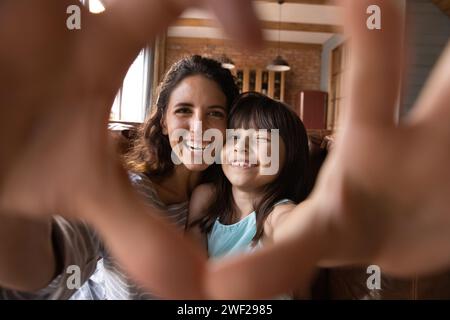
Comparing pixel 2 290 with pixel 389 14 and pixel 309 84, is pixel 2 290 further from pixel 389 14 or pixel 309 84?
pixel 309 84

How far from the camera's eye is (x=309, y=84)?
172 inches

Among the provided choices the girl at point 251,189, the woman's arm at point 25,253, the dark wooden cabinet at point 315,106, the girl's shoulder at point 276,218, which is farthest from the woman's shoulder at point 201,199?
the dark wooden cabinet at point 315,106

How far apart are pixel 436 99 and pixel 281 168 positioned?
1.24ft

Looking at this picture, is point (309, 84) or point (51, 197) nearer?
point (51, 197)

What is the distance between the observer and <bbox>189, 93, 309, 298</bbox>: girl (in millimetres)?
339

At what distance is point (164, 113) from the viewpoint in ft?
1.80

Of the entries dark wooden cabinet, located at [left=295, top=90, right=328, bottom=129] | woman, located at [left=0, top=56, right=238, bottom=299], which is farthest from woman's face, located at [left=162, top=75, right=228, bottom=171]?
dark wooden cabinet, located at [left=295, top=90, right=328, bottom=129]

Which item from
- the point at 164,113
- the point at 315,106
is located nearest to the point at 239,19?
the point at 164,113

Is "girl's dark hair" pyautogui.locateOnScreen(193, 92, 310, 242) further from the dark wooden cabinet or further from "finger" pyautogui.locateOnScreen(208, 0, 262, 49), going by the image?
the dark wooden cabinet

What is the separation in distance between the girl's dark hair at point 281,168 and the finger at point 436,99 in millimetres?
323

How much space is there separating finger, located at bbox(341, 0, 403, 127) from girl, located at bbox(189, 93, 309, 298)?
21 cm

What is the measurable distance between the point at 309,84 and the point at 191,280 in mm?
4511

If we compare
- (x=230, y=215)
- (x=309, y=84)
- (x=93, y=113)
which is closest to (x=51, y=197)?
(x=93, y=113)

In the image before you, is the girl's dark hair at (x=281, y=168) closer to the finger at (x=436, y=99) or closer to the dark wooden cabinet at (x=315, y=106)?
the finger at (x=436, y=99)
